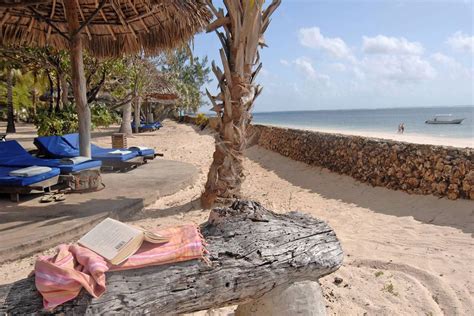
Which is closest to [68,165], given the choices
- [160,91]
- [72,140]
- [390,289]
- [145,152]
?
[72,140]

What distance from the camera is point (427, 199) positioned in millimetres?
5906

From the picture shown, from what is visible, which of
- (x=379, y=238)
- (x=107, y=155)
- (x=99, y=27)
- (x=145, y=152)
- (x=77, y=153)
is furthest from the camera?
(x=145, y=152)

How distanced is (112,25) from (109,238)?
7.12 meters

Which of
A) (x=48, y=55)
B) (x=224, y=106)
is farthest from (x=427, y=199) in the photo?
(x=48, y=55)

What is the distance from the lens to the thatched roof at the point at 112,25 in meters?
6.68

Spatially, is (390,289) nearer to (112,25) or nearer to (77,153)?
(77,153)

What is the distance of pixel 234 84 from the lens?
504 centimetres

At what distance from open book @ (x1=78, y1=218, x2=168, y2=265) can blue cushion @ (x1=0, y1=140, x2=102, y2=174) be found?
4180mm

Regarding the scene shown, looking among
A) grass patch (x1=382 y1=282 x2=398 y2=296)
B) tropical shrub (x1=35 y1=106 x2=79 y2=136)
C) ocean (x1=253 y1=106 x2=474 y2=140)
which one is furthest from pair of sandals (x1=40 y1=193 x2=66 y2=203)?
ocean (x1=253 y1=106 x2=474 y2=140)

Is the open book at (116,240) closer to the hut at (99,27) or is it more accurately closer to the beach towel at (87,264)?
the beach towel at (87,264)

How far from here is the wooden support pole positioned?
617cm

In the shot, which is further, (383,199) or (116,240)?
(383,199)

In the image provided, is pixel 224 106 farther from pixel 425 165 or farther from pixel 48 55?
pixel 48 55

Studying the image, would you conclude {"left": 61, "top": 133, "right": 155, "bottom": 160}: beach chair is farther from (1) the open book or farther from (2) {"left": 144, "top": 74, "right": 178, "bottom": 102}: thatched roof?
(2) {"left": 144, "top": 74, "right": 178, "bottom": 102}: thatched roof
